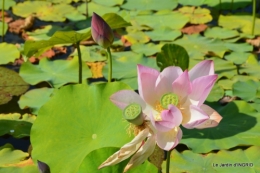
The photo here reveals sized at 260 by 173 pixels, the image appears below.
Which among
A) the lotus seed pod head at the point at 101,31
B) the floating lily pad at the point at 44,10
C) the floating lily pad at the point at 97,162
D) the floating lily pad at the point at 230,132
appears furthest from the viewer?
the floating lily pad at the point at 44,10

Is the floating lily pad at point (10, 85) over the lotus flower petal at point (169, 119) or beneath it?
beneath

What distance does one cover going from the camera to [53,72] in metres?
2.27

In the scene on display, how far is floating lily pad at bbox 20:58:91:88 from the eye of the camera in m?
2.21

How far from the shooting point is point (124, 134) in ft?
4.82

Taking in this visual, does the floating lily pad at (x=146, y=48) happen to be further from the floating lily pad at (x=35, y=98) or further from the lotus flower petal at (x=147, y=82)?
the lotus flower petal at (x=147, y=82)

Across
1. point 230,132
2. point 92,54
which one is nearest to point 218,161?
point 230,132

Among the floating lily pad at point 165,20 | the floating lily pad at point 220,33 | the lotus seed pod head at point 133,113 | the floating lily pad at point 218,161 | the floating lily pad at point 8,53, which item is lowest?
the floating lily pad at point 218,161

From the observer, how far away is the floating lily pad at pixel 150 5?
3.09 m

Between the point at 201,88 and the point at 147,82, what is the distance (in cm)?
13

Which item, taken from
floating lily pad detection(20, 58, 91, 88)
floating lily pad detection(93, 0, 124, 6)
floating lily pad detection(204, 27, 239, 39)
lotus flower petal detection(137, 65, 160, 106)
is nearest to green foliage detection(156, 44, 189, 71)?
floating lily pad detection(20, 58, 91, 88)

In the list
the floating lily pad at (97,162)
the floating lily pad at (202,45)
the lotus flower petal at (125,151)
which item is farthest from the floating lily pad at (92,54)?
the lotus flower petal at (125,151)

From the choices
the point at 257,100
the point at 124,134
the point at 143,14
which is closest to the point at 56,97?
the point at 124,134

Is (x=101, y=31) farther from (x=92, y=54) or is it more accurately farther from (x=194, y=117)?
(x=92, y=54)

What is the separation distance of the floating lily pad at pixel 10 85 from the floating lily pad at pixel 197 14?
1.10 metres
